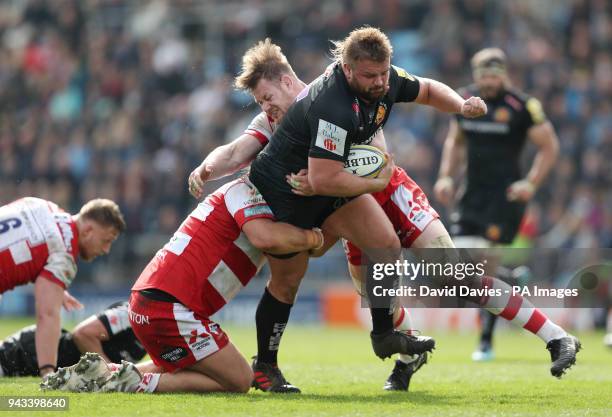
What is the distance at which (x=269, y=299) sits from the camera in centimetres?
764

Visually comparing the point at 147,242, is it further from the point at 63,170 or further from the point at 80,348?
the point at 80,348

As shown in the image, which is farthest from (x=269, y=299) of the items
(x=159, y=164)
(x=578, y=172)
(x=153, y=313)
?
(x=159, y=164)

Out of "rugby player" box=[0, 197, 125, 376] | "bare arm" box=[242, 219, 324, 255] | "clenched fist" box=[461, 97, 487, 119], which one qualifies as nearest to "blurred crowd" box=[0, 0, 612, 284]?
"rugby player" box=[0, 197, 125, 376]

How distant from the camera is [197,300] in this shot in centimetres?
724

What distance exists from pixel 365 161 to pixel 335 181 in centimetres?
34

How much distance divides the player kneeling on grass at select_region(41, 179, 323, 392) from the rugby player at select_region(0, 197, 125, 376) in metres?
0.76

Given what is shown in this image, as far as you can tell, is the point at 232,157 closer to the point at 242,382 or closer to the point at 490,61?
the point at 242,382

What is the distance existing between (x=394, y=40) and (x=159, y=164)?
4933 mm

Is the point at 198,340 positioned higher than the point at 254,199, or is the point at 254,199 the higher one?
the point at 254,199

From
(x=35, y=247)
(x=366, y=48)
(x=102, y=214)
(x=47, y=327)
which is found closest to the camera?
(x=366, y=48)

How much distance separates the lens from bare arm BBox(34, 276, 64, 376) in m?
7.80

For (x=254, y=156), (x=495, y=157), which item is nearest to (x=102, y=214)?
(x=254, y=156)

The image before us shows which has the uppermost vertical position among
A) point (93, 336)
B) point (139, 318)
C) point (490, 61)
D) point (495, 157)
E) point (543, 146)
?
point (490, 61)

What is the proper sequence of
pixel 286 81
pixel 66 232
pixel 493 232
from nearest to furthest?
pixel 286 81
pixel 66 232
pixel 493 232
